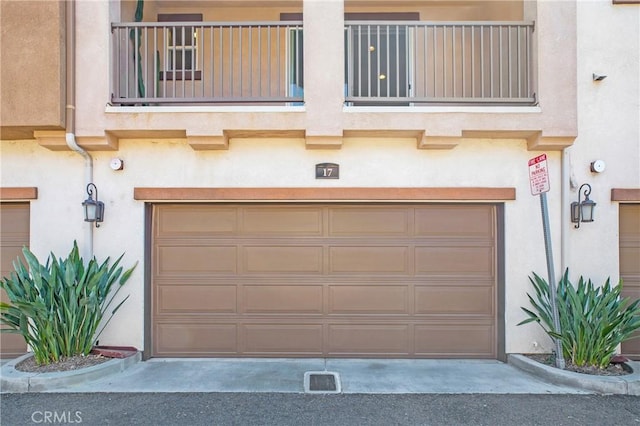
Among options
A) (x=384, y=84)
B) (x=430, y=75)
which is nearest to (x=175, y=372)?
(x=384, y=84)

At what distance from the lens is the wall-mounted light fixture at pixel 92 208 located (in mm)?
5203

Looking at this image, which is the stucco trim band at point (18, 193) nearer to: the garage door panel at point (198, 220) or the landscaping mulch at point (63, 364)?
the garage door panel at point (198, 220)

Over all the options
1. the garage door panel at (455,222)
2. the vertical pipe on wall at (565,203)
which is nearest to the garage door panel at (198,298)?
the garage door panel at (455,222)

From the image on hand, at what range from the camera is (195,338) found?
554cm

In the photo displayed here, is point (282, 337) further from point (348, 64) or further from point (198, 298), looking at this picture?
point (348, 64)

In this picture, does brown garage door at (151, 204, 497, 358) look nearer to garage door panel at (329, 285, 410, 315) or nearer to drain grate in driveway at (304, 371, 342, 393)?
garage door panel at (329, 285, 410, 315)

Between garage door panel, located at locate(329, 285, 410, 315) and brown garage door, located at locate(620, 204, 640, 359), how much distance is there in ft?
9.68

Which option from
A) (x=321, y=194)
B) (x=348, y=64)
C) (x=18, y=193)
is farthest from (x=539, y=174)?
(x=18, y=193)

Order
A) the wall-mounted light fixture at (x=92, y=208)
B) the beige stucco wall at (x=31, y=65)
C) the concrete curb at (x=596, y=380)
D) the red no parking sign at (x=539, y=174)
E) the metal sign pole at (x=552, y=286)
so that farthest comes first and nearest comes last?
the wall-mounted light fixture at (x=92, y=208) < the beige stucco wall at (x=31, y=65) < the metal sign pole at (x=552, y=286) < the red no parking sign at (x=539, y=174) < the concrete curb at (x=596, y=380)

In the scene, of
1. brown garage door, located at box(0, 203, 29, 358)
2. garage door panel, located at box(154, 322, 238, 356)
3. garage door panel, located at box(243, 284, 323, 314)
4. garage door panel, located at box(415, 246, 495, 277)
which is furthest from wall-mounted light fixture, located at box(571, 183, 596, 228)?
brown garage door, located at box(0, 203, 29, 358)

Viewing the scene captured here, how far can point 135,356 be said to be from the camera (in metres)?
5.26

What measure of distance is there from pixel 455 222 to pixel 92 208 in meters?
4.86

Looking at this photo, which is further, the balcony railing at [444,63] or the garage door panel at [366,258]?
the garage door panel at [366,258]

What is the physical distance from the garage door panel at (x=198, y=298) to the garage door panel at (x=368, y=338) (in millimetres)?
1469
